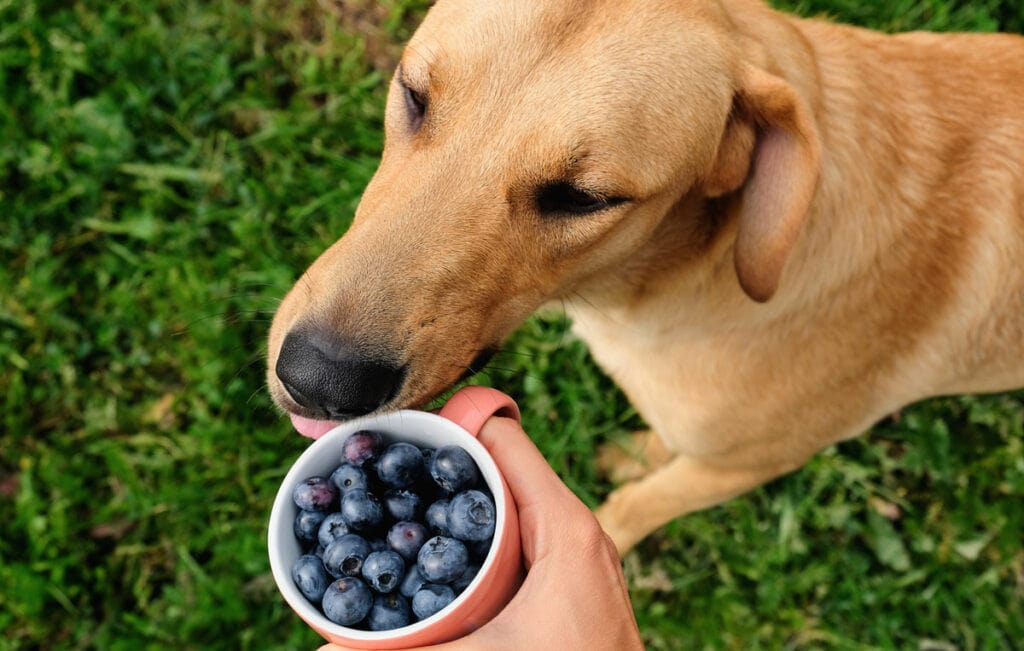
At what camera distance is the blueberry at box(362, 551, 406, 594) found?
1.84 m

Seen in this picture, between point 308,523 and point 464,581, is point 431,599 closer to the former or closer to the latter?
point 464,581

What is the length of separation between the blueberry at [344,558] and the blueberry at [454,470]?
243 mm

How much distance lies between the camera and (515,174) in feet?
6.83

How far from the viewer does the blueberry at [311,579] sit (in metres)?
1.82

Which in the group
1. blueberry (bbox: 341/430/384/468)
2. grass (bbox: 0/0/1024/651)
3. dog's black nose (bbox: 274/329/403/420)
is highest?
dog's black nose (bbox: 274/329/403/420)

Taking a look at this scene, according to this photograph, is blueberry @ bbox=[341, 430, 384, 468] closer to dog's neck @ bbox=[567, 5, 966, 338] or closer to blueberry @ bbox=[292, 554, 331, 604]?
blueberry @ bbox=[292, 554, 331, 604]

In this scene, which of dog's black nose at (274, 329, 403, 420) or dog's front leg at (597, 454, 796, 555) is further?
dog's front leg at (597, 454, 796, 555)

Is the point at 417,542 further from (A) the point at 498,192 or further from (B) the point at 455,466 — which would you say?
(A) the point at 498,192

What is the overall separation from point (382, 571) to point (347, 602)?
0.12m

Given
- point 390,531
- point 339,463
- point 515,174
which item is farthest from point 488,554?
point 515,174

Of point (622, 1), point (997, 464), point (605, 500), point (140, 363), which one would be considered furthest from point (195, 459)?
point (997, 464)

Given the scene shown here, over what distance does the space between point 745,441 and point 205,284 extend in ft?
9.38

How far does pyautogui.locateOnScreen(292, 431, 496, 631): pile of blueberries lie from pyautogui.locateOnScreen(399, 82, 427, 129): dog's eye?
2.97ft

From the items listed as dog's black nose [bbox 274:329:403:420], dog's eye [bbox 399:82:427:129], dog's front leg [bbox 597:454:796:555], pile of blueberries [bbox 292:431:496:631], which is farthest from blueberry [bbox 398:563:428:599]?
dog's front leg [bbox 597:454:796:555]
